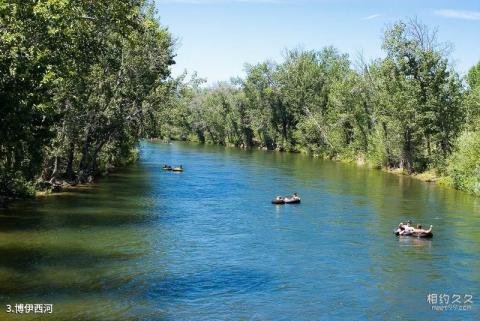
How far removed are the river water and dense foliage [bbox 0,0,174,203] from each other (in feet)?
16.7

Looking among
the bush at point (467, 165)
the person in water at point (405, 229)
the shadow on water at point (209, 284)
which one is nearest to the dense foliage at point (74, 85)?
the shadow on water at point (209, 284)

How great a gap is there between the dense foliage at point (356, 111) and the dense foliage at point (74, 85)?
810 centimetres

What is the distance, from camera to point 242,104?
152375mm

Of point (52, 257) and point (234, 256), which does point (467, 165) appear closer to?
point (234, 256)

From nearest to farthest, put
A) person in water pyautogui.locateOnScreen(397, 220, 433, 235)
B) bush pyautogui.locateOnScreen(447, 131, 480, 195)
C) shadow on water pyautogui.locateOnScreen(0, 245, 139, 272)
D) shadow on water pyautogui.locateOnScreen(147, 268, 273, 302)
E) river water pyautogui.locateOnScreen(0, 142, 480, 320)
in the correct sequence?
river water pyautogui.locateOnScreen(0, 142, 480, 320), shadow on water pyautogui.locateOnScreen(147, 268, 273, 302), shadow on water pyautogui.locateOnScreen(0, 245, 139, 272), person in water pyautogui.locateOnScreen(397, 220, 433, 235), bush pyautogui.locateOnScreen(447, 131, 480, 195)

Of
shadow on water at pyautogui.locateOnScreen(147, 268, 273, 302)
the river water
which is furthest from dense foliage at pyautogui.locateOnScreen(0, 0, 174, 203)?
shadow on water at pyautogui.locateOnScreen(147, 268, 273, 302)

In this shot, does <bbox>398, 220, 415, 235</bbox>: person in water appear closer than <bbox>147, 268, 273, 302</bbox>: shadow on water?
No

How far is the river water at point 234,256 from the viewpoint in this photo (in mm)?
24156

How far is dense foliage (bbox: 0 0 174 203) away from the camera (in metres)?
29.8

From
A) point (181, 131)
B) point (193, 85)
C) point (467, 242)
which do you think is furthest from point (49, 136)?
point (181, 131)

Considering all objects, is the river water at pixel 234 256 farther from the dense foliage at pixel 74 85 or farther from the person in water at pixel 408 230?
the dense foliage at pixel 74 85

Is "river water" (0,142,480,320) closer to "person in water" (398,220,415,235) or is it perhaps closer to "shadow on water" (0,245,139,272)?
"shadow on water" (0,245,139,272)

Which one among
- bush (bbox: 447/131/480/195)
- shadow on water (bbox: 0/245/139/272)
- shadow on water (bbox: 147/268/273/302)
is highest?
bush (bbox: 447/131/480/195)

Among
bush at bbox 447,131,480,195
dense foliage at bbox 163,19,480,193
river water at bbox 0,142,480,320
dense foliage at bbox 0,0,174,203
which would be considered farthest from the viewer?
dense foliage at bbox 163,19,480,193
